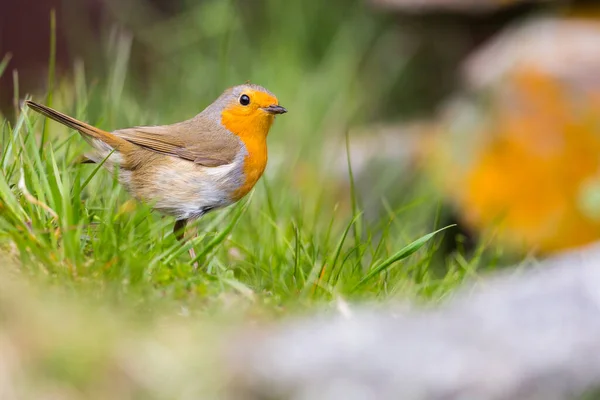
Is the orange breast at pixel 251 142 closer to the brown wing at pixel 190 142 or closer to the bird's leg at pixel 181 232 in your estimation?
the brown wing at pixel 190 142

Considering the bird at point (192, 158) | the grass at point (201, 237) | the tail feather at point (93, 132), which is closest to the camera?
the grass at point (201, 237)

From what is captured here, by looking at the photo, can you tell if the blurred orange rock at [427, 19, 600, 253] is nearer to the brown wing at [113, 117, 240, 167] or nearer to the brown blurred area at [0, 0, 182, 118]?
the brown wing at [113, 117, 240, 167]

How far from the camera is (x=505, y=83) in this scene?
5.87 m

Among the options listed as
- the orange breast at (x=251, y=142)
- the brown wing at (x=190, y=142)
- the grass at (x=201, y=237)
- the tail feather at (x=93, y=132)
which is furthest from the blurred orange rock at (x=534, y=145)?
the tail feather at (x=93, y=132)

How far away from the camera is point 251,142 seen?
11.1 feet

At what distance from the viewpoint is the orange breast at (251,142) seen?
3.31m

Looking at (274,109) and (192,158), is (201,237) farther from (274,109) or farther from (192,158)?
(274,109)

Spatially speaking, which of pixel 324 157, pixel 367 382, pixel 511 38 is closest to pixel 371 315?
pixel 367 382

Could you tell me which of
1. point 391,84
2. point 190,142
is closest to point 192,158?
point 190,142

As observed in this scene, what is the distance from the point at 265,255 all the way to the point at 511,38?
12.8ft

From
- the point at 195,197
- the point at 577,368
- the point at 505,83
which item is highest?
the point at 505,83

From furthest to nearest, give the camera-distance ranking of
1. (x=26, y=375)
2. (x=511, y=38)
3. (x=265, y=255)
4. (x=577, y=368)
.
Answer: (x=511, y=38)
(x=265, y=255)
(x=577, y=368)
(x=26, y=375)

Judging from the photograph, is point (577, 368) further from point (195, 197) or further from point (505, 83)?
point (505, 83)

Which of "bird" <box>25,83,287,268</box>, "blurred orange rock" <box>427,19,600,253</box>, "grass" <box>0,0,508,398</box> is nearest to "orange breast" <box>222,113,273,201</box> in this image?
"bird" <box>25,83,287,268</box>
